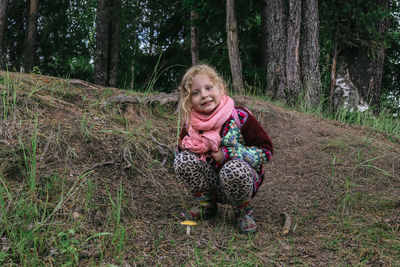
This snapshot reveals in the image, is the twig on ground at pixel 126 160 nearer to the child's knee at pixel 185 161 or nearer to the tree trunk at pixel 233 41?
the child's knee at pixel 185 161

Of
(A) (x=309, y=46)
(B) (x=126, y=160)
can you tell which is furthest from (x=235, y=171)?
(A) (x=309, y=46)

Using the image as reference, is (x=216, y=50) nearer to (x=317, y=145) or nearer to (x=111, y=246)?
(x=317, y=145)

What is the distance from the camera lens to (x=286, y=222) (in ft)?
8.38

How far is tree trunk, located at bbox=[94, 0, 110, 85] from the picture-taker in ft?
30.6

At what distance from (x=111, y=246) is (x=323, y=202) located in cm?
193

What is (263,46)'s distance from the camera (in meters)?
7.56

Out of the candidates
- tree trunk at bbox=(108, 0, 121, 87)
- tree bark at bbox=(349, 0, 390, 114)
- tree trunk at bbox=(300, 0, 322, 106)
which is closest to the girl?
tree trunk at bbox=(300, 0, 322, 106)

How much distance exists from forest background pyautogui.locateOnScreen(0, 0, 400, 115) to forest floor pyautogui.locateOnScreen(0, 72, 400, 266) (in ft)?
2.62

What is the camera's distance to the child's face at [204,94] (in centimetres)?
246

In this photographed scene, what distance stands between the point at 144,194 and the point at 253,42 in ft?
19.9

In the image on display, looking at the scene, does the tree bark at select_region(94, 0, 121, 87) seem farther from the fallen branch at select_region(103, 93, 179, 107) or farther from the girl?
the girl

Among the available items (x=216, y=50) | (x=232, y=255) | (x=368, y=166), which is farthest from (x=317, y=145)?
(x=216, y=50)

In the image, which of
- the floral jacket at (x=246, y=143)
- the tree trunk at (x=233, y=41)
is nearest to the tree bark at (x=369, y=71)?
the tree trunk at (x=233, y=41)

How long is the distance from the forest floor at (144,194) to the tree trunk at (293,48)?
1611 millimetres
